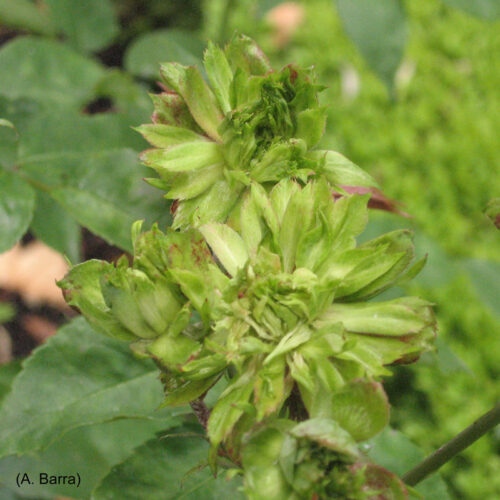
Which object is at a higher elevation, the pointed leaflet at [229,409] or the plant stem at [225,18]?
the plant stem at [225,18]

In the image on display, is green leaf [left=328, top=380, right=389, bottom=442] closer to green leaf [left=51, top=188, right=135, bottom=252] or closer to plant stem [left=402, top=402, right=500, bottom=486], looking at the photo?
plant stem [left=402, top=402, right=500, bottom=486]

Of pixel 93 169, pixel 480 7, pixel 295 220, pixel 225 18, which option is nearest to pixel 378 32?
pixel 480 7

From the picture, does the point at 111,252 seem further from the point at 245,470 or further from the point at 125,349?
the point at 245,470

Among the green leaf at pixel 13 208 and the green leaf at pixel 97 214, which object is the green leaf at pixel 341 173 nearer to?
the green leaf at pixel 97 214

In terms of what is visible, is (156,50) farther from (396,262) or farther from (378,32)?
(396,262)

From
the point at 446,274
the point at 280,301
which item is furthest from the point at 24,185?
the point at 446,274

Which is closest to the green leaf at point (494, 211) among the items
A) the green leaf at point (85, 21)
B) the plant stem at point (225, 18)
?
the plant stem at point (225, 18)

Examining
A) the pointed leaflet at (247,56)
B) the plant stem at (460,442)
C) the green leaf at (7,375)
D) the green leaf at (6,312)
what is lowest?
the green leaf at (6,312)
